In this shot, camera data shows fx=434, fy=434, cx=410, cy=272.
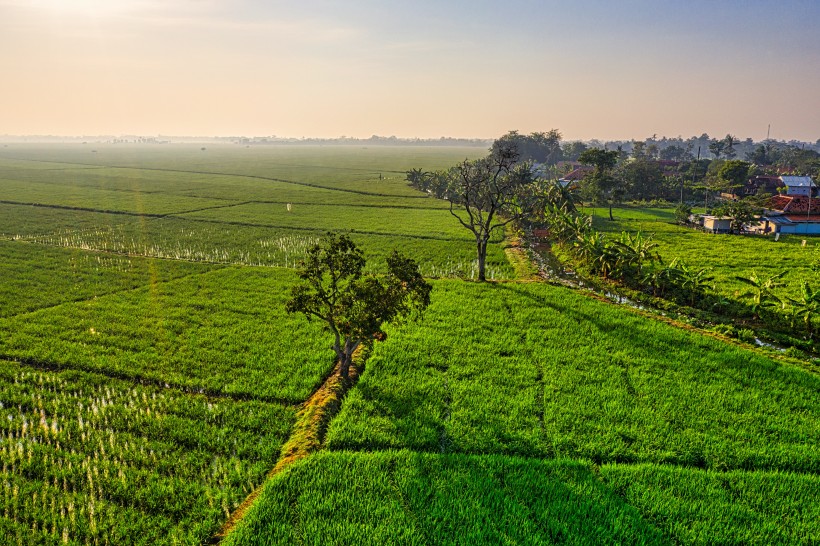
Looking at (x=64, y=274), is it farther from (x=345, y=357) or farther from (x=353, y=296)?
(x=353, y=296)

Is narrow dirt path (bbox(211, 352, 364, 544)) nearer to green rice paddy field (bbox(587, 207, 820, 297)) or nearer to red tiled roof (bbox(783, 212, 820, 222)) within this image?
green rice paddy field (bbox(587, 207, 820, 297))

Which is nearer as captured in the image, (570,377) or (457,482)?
(457,482)

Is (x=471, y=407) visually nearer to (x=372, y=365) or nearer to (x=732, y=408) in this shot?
(x=372, y=365)

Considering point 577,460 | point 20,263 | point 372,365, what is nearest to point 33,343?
point 372,365

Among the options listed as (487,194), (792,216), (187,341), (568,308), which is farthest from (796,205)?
(187,341)

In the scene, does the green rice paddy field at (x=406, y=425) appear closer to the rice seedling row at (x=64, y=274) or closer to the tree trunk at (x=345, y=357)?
the rice seedling row at (x=64, y=274)

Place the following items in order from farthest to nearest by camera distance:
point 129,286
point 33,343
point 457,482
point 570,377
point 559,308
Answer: point 129,286 < point 559,308 < point 33,343 < point 570,377 < point 457,482
